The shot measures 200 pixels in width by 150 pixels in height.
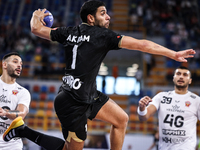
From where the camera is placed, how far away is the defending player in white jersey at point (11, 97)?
4.90 meters

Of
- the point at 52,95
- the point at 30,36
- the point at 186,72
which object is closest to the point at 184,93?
the point at 186,72

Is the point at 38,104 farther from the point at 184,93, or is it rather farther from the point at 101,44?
the point at 101,44

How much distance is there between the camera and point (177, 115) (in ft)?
18.2

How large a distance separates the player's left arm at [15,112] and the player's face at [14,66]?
1.90 ft

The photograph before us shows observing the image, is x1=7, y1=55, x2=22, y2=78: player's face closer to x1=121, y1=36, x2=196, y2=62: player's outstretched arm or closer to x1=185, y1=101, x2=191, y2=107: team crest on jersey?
x1=121, y1=36, x2=196, y2=62: player's outstretched arm

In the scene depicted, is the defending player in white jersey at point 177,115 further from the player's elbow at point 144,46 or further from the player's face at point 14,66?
the player's face at point 14,66

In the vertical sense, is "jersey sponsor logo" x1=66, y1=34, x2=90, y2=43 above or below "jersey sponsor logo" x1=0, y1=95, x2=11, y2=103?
above

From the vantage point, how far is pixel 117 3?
21.8 meters

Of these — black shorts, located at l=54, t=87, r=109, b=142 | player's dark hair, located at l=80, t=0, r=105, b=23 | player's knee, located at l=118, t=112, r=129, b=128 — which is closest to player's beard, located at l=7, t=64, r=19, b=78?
black shorts, located at l=54, t=87, r=109, b=142

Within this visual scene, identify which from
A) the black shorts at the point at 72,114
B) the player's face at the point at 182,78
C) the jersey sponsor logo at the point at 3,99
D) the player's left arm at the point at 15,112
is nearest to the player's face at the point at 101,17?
the black shorts at the point at 72,114

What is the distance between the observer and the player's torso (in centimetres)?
538

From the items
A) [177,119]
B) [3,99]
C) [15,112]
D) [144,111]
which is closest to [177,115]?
[177,119]

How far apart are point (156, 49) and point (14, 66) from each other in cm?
280

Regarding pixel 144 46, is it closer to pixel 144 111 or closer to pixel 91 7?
pixel 91 7
